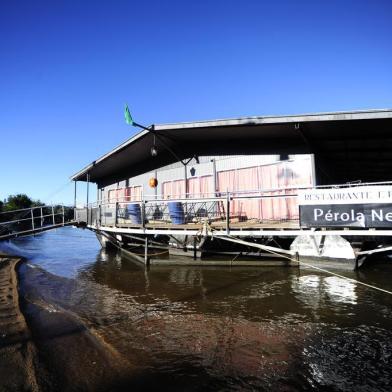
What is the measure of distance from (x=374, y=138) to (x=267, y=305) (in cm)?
914

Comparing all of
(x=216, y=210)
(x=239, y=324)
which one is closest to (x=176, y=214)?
(x=216, y=210)

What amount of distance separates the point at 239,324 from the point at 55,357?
3173mm

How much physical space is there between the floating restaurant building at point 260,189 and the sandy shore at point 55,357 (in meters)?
5.23

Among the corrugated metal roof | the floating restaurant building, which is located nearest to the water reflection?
the floating restaurant building

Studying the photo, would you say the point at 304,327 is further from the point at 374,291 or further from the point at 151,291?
the point at 151,291

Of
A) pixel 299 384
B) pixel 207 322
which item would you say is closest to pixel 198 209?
pixel 207 322

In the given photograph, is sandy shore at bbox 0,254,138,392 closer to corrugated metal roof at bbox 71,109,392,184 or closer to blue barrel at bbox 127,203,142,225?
blue barrel at bbox 127,203,142,225

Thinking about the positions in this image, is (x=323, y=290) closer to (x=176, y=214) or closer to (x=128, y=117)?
(x=176, y=214)

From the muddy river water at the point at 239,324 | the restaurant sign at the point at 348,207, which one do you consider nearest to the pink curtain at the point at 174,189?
the muddy river water at the point at 239,324

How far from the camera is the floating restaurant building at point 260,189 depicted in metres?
8.68

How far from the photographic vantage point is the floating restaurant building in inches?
342

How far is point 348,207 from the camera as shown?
8.34 metres

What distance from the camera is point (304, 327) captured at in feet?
19.4

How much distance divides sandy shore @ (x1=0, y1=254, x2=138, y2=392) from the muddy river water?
0.18 metres
